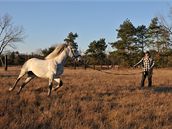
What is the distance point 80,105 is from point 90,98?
164cm

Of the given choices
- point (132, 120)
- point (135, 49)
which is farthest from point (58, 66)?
point (135, 49)

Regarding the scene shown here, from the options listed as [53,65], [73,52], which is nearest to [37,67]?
[53,65]

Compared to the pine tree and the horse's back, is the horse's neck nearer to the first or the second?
the horse's back

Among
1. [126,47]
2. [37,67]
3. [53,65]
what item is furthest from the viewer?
[126,47]

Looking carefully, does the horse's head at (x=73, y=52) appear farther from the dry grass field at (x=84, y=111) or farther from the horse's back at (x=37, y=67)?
the dry grass field at (x=84, y=111)

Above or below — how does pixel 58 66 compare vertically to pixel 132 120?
above

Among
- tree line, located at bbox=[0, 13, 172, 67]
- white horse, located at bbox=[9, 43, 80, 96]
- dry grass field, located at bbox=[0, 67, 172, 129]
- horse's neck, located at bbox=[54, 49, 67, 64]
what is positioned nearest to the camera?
dry grass field, located at bbox=[0, 67, 172, 129]

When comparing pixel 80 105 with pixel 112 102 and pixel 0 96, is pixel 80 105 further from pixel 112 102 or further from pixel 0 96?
pixel 0 96

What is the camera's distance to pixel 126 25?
68.8 m

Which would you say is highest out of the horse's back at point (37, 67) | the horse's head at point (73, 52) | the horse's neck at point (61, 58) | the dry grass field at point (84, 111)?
the horse's head at point (73, 52)

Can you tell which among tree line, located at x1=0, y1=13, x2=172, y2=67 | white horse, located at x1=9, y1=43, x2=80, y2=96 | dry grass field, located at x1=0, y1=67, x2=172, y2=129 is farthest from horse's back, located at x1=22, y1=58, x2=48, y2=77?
tree line, located at x1=0, y1=13, x2=172, y2=67

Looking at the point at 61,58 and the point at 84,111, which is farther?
the point at 61,58

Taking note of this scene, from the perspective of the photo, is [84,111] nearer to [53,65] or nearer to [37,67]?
[53,65]

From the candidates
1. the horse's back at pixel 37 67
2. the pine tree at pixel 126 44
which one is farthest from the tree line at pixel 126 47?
the horse's back at pixel 37 67
